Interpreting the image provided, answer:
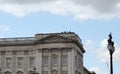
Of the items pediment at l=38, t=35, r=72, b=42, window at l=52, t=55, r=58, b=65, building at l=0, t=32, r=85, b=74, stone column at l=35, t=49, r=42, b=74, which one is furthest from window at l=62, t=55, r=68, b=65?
stone column at l=35, t=49, r=42, b=74

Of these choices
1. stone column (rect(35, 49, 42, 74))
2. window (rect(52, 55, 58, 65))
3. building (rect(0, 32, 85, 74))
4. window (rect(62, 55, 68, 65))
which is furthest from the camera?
stone column (rect(35, 49, 42, 74))

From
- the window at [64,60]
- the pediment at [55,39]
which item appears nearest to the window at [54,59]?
the window at [64,60]

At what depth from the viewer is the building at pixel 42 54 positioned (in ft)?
330

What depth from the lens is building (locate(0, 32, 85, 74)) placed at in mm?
100606

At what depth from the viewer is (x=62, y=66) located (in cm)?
10069

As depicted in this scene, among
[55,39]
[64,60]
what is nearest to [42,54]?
[55,39]

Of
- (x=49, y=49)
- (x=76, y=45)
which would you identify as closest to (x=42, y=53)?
(x=49, y=49)

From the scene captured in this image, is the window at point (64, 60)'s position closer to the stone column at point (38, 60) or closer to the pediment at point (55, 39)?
the pediment at point (55, 39)

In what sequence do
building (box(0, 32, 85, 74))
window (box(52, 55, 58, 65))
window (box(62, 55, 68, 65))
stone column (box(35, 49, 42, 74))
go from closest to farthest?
1. building (box(0, 32, 85, 74))
2. window (box(62, 55, 68, 65))
3. window (box(52, 55, 58, 65))
4. stone column (box(35, 49, 42, 74))

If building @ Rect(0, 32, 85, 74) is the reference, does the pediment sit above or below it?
above

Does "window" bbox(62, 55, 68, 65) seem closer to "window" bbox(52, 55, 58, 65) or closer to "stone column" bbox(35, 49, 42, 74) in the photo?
"window" bbox(52, 55, 58, 65)

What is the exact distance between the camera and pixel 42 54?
4031 inches

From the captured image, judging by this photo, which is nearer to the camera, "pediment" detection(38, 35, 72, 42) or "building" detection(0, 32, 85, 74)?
"building" detection(0, 32, 85, 74)

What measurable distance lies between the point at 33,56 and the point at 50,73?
652 cm
